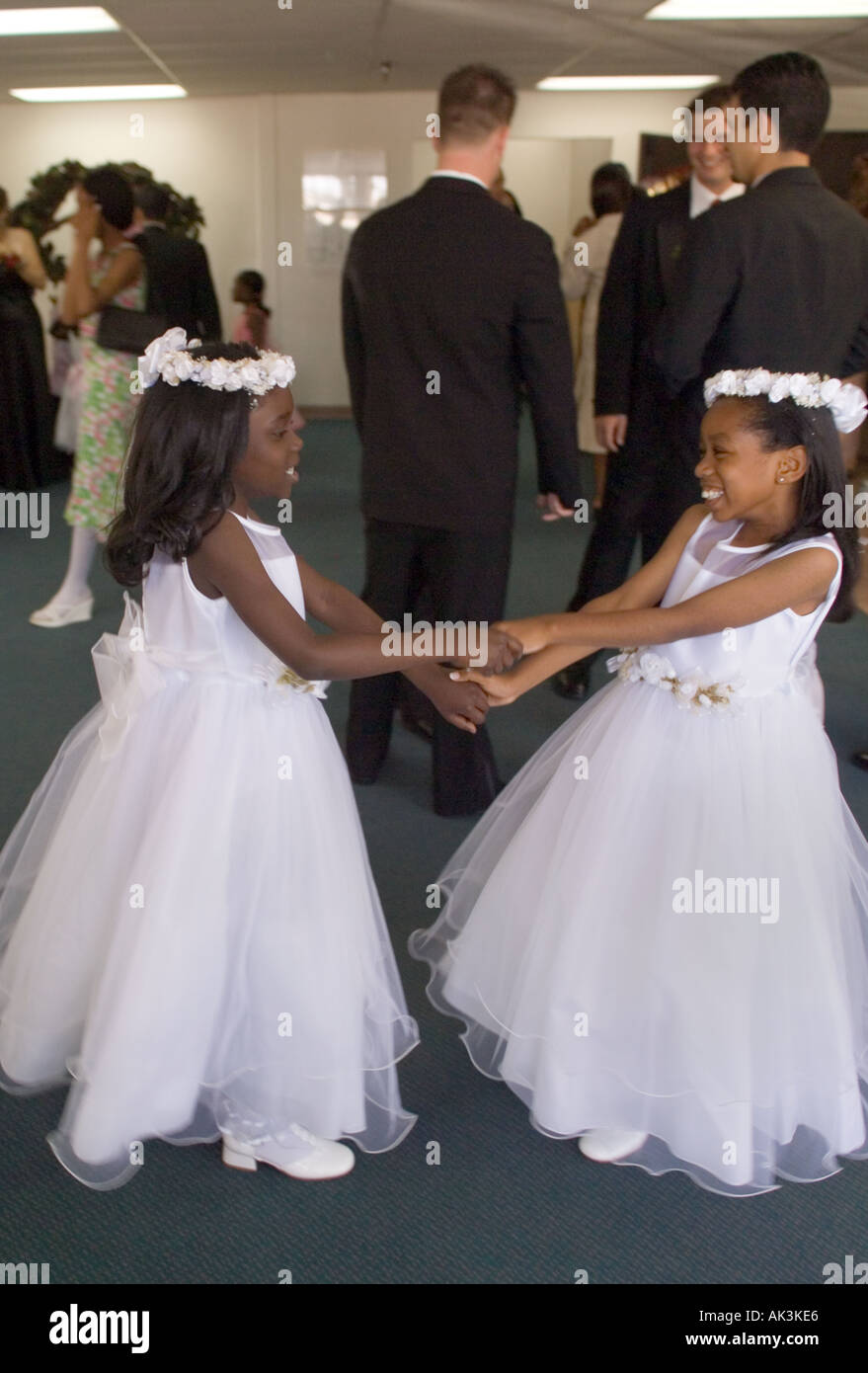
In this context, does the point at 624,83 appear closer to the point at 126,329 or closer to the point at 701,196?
the point at 126,329

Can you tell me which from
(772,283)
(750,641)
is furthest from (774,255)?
(750,641)

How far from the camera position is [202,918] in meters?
1.67

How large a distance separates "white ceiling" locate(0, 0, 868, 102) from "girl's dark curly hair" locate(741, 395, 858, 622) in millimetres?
5415

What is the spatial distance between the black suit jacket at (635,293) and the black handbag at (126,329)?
1602mm

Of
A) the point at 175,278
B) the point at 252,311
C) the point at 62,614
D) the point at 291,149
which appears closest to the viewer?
the point at 175,278

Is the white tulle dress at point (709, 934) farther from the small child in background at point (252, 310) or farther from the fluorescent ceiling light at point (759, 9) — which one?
the small child in background at point (252, 310)

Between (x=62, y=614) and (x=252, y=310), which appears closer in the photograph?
(x=62, y=614)

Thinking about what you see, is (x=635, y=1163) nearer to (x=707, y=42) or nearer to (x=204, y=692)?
(x=204, y=692)

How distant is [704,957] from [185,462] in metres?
1.05

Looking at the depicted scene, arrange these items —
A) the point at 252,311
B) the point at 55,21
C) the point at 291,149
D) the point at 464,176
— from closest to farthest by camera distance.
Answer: the point at 464,176 → the point at 55,21 → the point at 252,311 → the point at 291,149

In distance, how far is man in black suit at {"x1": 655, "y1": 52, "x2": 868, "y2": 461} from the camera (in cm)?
272

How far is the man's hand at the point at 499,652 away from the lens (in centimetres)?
184

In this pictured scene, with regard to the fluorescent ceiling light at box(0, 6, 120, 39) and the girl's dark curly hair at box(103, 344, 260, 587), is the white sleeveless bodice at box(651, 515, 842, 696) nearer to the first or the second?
the girl's dark curly hair at box(103, 344, 260, 587)
